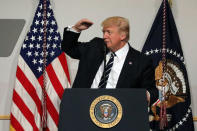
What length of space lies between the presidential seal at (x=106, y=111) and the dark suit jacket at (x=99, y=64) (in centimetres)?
55

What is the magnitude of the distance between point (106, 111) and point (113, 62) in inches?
30.0

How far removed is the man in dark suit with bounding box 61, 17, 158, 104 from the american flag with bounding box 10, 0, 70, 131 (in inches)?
47.6

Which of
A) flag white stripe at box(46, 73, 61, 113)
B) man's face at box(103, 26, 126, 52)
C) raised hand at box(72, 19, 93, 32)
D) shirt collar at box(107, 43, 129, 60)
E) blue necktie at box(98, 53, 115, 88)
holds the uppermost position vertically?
raised hand at box(72, 19, 93, 32)

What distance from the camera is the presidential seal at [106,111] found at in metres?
1.76

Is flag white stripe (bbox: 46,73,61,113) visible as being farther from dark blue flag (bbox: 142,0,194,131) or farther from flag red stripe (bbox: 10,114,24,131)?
dark blue flag (bbox: 142,0,194,131)

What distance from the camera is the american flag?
3.69 metres

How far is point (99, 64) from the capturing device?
2488mm

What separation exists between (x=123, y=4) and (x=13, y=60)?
1522mm

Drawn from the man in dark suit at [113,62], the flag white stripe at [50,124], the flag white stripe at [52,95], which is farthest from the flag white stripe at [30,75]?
the man in dark suit at [113,62]

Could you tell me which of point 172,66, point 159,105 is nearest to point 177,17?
point 172,66

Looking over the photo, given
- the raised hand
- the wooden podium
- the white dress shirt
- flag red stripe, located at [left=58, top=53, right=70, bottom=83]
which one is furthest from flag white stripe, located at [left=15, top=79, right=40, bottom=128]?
the wooden podium

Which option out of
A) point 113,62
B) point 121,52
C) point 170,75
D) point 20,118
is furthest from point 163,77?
point 20,118

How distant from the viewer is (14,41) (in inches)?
156

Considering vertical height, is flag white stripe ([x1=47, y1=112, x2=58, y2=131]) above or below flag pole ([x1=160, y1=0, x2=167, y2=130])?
below
